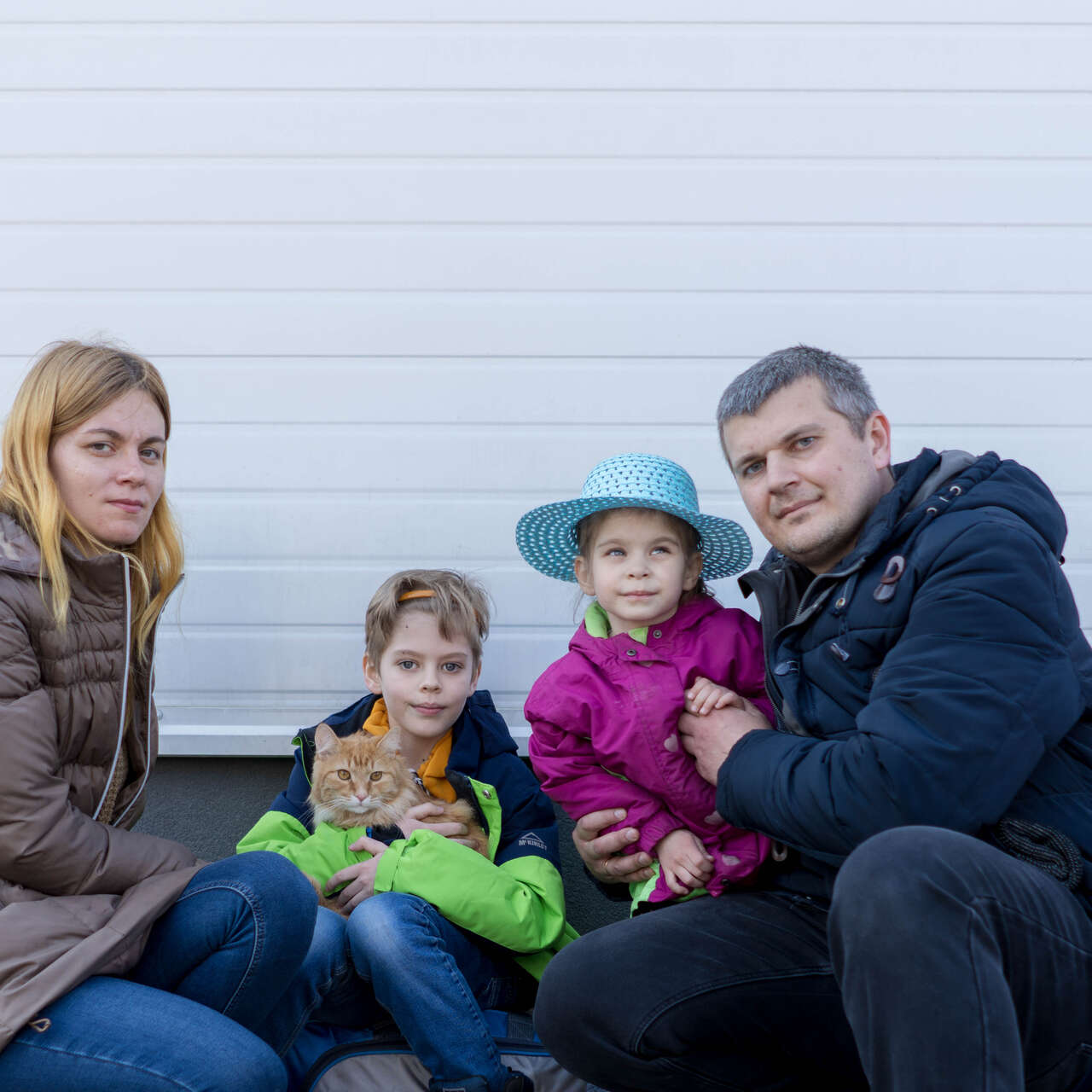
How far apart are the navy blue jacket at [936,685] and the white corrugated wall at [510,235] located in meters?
1.13

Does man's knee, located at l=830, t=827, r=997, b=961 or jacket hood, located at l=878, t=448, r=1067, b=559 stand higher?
jacket hood, located at l=878, t=448, r=1067, b=559

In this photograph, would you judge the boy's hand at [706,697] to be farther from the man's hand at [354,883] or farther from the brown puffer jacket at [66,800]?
the brown puffer jacket at [66,800]

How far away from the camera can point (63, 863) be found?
2072 millimetres

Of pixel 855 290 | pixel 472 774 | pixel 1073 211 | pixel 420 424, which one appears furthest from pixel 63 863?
pixel 1073 211

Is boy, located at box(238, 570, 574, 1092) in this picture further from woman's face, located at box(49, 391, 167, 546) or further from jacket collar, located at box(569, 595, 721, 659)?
woman's face, located at box(49, 391, 167, 546)

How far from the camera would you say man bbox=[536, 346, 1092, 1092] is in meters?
1.66

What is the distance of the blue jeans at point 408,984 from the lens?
234 cm

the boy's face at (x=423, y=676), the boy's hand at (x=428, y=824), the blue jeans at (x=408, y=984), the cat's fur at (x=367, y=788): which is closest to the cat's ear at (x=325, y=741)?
the cat's fur at (x=367, y=788)

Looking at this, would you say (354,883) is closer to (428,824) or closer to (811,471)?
(428,824)

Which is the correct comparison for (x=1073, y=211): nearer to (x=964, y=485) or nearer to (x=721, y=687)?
(x=964, y=485)

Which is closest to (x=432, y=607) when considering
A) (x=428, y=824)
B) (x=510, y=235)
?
(x=428, y=824)

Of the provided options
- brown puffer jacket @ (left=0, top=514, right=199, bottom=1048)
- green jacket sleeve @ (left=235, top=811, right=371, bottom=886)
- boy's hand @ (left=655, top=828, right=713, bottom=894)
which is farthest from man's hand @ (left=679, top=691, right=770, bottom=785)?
brown puffer jacket @ (left=0, top=514, right=199, bottom=1048)

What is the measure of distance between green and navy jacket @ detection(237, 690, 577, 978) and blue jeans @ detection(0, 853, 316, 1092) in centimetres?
32

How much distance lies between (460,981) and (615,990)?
17.6 inches
